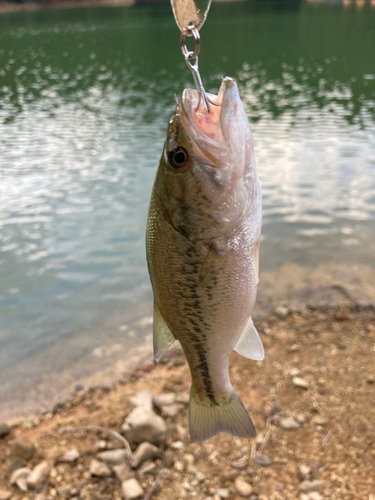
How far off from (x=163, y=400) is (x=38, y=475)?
132cm

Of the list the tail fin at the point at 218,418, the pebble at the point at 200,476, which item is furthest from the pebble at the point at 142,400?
the tail fin at the point at 218,418

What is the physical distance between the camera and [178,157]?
72.0 inches

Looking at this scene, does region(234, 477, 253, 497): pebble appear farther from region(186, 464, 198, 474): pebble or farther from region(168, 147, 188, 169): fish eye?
region(168, 147, 188, 169): fish eye

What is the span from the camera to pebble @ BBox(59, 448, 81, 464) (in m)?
3.74

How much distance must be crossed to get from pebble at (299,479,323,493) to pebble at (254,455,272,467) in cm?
33

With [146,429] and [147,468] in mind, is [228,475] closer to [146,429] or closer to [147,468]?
[147,468]

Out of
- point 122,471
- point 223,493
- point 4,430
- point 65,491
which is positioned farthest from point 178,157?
point 4,430

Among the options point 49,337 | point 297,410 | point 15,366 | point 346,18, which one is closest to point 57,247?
point 49,337

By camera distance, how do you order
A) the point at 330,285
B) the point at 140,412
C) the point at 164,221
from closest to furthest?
the point at 164,221 < the point at 140,412 < the point at 330,285

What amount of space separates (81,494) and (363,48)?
3586 cm

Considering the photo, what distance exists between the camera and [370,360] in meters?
4.71

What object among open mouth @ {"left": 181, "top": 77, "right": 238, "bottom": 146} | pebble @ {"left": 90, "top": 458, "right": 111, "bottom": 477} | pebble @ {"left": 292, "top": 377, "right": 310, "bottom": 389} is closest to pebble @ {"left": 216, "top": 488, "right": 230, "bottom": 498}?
pebble @ {"left": 90, "top": 458, "right": 111, "bottom": 477}

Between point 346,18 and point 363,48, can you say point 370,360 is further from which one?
point 346,18

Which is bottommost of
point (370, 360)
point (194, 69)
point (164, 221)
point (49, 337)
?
point (49, 337)
